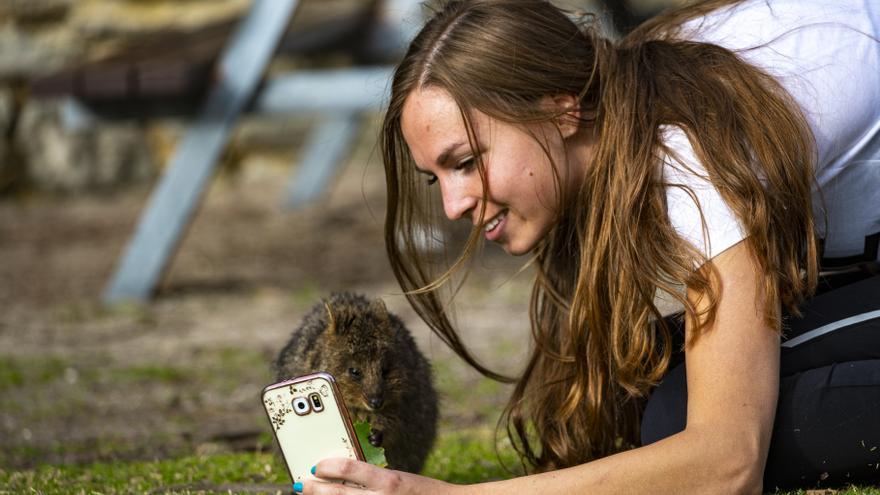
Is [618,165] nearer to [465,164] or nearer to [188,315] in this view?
[465,164]

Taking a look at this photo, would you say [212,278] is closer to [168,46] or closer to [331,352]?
[168,46]

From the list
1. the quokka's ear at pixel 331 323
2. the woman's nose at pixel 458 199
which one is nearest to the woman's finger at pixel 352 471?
the woman's nose at pixel 458 199

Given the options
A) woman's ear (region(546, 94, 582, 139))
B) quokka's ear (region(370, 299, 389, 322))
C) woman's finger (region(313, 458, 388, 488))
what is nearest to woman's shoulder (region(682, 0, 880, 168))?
A: woman's ear (region(546, 94, 582, 139))

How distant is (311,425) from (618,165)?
101cm

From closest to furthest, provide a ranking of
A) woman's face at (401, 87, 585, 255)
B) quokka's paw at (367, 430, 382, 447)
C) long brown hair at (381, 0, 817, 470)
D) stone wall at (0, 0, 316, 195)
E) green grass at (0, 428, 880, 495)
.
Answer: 1. long brown hair at (381, 0, 817, 470)
2. woman's face at (401, 87, 585, 255)
3. quokka's paw at (367, 430, 382, 447)
4. green grass at (0, 428, 880, 495)
5. stone wall at (0, 0, 316, 195)

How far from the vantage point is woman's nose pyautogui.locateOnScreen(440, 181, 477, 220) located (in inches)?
118

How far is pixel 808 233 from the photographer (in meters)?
2.87

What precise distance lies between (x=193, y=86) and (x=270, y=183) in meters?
5.46

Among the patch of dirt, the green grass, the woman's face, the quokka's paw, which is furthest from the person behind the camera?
the patch of dirt

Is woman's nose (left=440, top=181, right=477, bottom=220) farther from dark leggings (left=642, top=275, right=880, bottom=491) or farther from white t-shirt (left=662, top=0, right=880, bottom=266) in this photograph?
dark leggings (left=642, top=275, right=880, bottom=491)

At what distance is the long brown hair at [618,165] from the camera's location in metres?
2.79

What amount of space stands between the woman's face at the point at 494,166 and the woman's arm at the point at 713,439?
518 millimetres

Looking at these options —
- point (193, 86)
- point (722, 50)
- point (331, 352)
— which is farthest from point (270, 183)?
point (722, 50)

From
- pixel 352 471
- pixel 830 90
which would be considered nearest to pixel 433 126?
pixel 352 471
